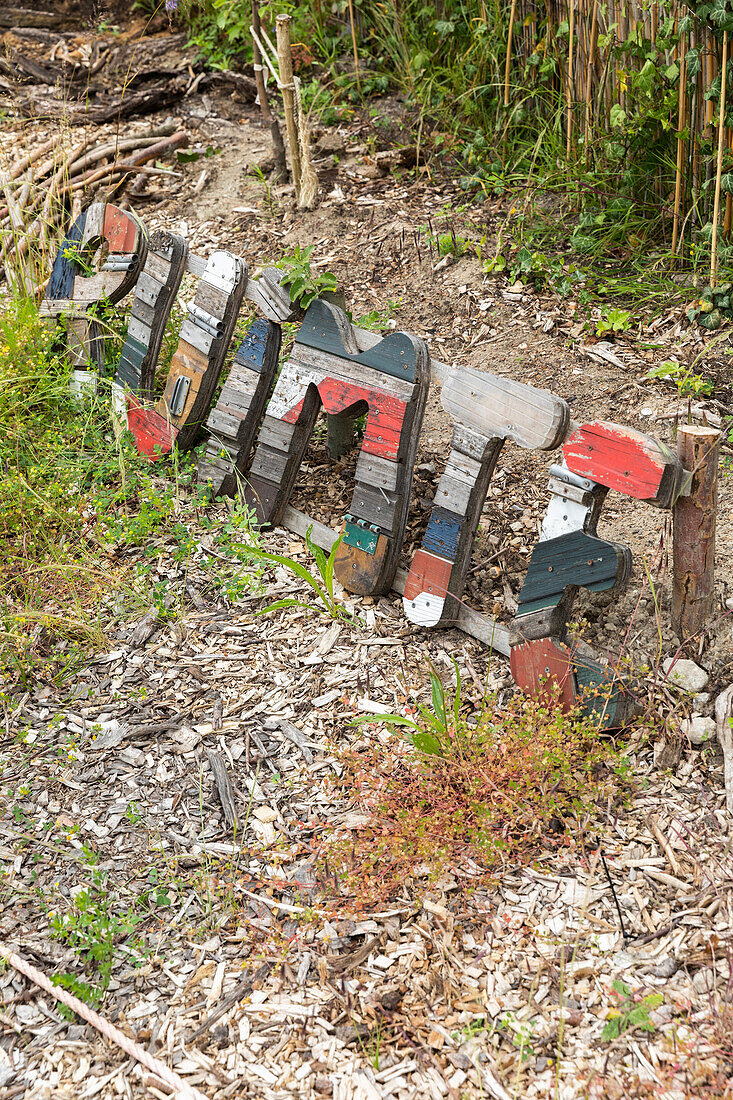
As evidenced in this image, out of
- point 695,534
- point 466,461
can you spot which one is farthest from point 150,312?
point 695,534

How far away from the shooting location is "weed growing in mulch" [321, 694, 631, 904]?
2279 mm

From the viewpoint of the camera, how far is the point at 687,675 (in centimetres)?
260

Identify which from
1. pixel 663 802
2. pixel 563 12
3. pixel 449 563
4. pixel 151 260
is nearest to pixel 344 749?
pixel 449 563

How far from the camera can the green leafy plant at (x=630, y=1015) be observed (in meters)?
1.91

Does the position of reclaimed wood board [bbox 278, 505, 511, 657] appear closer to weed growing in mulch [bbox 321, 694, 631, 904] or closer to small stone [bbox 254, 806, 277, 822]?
weed growing in mulch [bbox 321, 694, 631, 904]

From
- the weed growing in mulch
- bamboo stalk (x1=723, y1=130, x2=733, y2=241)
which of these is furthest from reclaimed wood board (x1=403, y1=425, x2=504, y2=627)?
bamboo stalk (x1=723, y1=130, x2=733, y2=241)

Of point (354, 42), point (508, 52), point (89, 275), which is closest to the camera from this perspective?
point (89, 275)

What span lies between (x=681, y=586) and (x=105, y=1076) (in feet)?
6.46

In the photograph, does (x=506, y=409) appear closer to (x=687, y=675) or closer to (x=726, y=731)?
(x=687, y=675)

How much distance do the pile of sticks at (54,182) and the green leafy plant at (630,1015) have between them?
4067 mm

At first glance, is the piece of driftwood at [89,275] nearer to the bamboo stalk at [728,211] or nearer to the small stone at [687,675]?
the bamboo stalk at [728,211]

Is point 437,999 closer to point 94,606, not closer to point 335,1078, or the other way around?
point 335,1078

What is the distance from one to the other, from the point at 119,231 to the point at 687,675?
297cm

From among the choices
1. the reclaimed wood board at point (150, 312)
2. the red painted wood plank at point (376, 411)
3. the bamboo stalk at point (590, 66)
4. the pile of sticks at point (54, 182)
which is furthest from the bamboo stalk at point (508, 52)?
the red painted wood plank at point (376, 411)
